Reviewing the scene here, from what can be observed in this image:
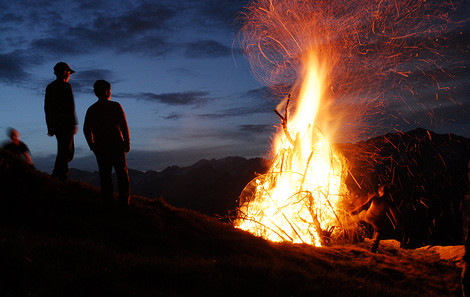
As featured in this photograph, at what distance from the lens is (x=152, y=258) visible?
18.0ft

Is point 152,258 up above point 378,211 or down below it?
below

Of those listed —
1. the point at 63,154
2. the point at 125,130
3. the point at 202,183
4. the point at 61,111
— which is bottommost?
the point at 63,154

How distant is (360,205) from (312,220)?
179 centimetres

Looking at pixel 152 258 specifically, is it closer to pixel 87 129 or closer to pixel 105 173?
pixel 105 173

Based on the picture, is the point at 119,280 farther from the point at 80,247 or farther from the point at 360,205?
the point at 360,205

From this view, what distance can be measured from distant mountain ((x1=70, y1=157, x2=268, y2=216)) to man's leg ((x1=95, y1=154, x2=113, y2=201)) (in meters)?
70.0

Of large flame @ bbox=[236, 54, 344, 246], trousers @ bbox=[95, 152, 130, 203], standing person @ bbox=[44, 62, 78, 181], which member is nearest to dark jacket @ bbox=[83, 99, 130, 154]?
trousers @ bbox=[95, 152, 130, 203]

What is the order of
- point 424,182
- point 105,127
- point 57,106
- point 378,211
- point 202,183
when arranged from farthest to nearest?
1. point 424,182
2. point 202,183
3. point 378,211
4. point 57,106
5. point 105,127

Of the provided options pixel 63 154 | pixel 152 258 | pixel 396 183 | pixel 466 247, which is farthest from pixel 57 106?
pixel 396 183

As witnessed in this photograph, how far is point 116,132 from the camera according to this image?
22.4 feet

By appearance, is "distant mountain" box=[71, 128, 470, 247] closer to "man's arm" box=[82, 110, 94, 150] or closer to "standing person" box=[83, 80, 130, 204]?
"standing person" box=[83, 80, 130, 204]

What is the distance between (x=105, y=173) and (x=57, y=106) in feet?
6.22

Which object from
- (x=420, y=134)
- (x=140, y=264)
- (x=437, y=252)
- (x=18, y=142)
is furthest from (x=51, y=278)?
(x=420, y=134)

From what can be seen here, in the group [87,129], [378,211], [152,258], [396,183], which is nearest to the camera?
[152,258]
